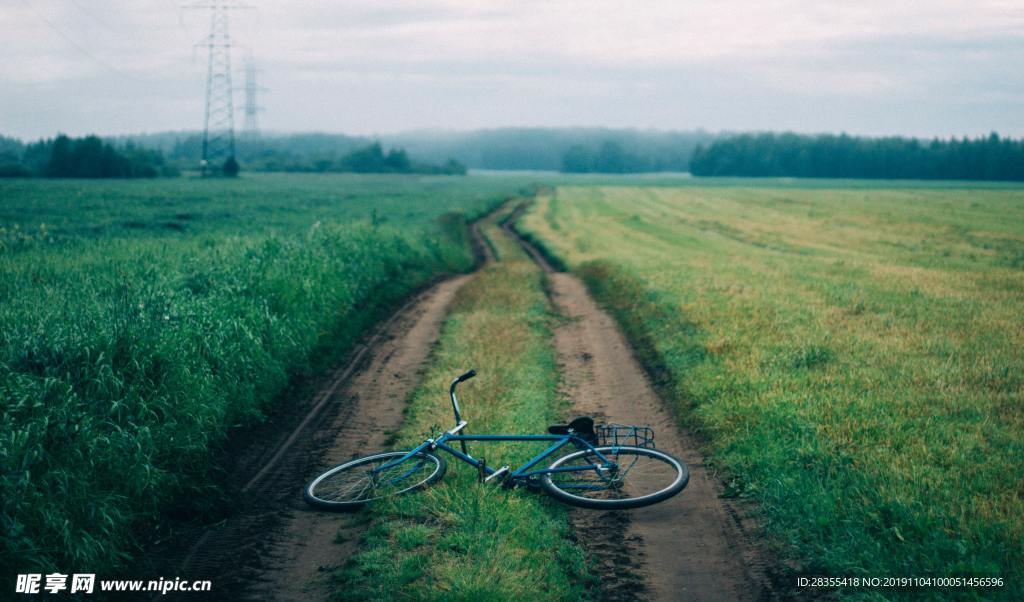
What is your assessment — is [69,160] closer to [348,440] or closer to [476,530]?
[348,440]

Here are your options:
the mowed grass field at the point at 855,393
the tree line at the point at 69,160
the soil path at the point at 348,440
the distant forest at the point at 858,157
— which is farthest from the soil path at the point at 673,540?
the distant forest at the point at 858,157

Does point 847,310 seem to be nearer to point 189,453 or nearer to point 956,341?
point 956,341

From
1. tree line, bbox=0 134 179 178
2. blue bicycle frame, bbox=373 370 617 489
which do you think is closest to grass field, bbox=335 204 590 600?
blue bicycle frame, bbox=373 370 617 489

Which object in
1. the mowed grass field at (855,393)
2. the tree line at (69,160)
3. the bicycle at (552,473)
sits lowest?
the bicycle at (552,473)

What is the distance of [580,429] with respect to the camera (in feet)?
23.7

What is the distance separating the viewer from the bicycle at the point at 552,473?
705 cm

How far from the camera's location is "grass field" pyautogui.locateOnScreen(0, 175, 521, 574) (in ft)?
19.8

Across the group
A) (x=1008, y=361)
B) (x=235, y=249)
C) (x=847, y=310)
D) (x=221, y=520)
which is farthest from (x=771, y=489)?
(x=235, y=249)

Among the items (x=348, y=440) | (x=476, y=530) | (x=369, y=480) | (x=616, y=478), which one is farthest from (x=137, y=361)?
(x=616, y=478)

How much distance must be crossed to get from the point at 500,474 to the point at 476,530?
0.97 metres

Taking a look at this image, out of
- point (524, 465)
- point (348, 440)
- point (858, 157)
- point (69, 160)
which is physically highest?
point (858, 157)

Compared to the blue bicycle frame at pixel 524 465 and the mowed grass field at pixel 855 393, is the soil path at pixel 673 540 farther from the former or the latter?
the blue bicycle frame at pixel 524 465

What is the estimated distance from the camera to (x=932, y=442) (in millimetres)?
7527

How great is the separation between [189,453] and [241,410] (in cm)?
186
